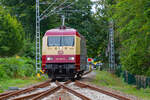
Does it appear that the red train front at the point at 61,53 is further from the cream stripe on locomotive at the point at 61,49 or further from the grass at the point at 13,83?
the grass at the point at 13,83

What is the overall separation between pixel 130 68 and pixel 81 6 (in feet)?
72.4

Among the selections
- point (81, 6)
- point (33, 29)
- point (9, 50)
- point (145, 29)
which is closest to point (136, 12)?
point (145, 29)

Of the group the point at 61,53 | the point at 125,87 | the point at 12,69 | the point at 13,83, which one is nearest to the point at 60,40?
the point at 61,53

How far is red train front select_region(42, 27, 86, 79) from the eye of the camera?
819 inches

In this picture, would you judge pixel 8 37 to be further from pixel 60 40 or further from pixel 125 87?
pixel 125 87

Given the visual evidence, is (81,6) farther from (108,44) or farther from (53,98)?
(53,98)

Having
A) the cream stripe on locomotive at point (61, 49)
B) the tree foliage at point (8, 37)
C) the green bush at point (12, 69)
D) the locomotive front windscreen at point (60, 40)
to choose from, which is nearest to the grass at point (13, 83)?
the green bush at point (12, 69)

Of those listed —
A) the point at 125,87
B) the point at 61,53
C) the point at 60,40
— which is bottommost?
the point at 125,87

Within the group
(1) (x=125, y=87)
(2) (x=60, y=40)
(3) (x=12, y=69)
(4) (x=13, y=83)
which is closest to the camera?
(4) (x=13, y=83)

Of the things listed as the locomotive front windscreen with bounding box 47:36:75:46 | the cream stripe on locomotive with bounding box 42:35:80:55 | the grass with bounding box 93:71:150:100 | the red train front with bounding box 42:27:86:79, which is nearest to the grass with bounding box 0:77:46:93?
the red train front with bounding box 42:27:86:79

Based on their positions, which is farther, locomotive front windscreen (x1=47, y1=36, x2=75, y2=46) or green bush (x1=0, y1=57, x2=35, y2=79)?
green bush (x1=0, y1=57, x2=35, y2=79)

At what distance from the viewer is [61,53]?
20.9 meters

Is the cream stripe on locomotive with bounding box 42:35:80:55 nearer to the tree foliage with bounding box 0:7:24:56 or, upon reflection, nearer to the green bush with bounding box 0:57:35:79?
the green bush with bounding box 0:57:35:79

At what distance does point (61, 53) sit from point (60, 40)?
0.92 m
